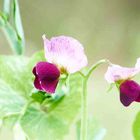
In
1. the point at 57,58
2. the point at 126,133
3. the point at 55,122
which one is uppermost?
the point at 57,58

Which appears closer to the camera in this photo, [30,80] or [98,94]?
[30,80]

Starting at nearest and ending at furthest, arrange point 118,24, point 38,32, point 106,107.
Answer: point 106,107, point 38,32, point 118,24

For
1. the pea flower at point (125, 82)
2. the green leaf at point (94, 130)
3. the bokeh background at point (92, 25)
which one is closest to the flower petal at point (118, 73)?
the pea flower at point (125, 82)

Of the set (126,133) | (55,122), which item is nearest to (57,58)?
(55,122)

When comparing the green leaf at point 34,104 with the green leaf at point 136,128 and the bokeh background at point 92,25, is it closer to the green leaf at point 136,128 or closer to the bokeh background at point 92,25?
the green leaf at point 136,128

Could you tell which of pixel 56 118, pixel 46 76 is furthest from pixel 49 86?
pixel 56 118

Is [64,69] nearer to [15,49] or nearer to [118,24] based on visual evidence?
[15,49]
